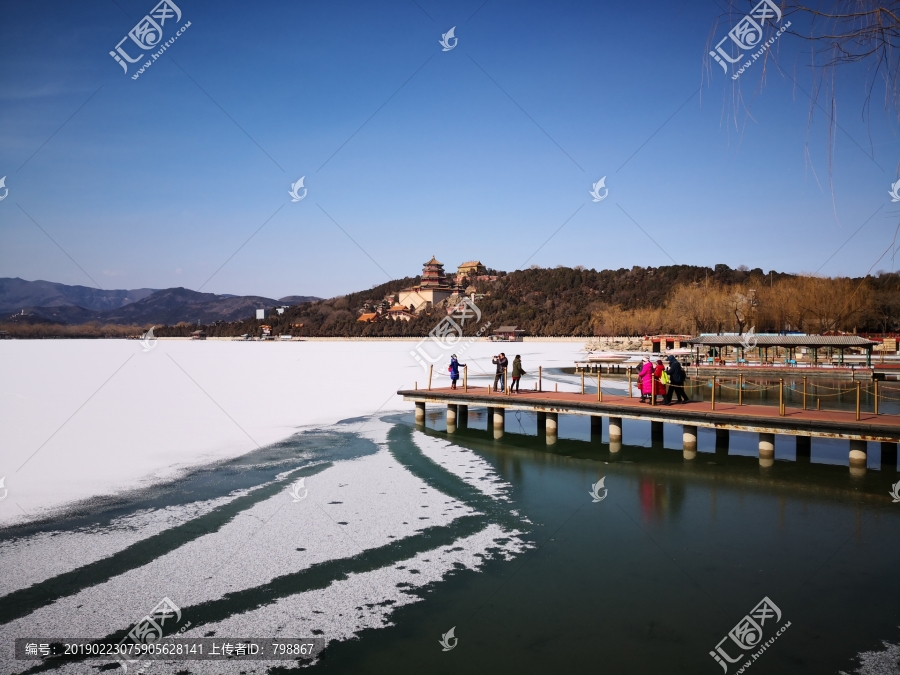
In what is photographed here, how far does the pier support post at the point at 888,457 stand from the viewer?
13.0 meters

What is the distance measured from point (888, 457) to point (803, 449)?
1.61 meters

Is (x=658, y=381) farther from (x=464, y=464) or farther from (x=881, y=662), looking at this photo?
(x=881, y=662)

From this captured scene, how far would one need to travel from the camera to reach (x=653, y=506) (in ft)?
35.0

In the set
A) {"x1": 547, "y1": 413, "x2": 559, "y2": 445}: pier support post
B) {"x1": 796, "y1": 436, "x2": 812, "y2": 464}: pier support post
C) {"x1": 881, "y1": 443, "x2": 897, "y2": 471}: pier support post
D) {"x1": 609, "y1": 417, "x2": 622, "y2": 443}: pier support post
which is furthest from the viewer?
{"x1": 547, "y1": 413, "x2": 559, "y2": 445}: pier support post

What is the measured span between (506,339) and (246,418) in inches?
3547

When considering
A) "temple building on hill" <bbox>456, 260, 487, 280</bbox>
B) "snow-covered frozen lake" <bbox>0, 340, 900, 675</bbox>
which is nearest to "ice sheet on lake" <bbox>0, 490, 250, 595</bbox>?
"snow-covered frozen lake" <bbox>0, 340, 900, 675</bbox>

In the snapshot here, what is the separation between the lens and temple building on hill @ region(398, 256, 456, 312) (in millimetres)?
150000

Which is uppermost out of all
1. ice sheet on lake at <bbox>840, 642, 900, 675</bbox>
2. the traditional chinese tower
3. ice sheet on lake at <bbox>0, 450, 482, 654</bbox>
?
the traditional chinese tower

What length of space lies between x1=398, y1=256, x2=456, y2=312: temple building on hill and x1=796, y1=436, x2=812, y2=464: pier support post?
429ft

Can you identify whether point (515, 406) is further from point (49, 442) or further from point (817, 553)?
point (49, 442)

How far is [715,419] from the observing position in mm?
13609

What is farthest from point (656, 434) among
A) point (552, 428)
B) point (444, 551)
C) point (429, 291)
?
point (429, 291)

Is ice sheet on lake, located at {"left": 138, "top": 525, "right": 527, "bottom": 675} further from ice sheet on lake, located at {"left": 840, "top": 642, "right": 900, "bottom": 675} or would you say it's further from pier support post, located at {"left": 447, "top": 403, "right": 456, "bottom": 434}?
pier support post, located at {"left": 447, "top": 403, "right": 456, "bottom": 434}

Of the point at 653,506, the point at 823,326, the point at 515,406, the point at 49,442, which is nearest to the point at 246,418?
the point at 49,442
